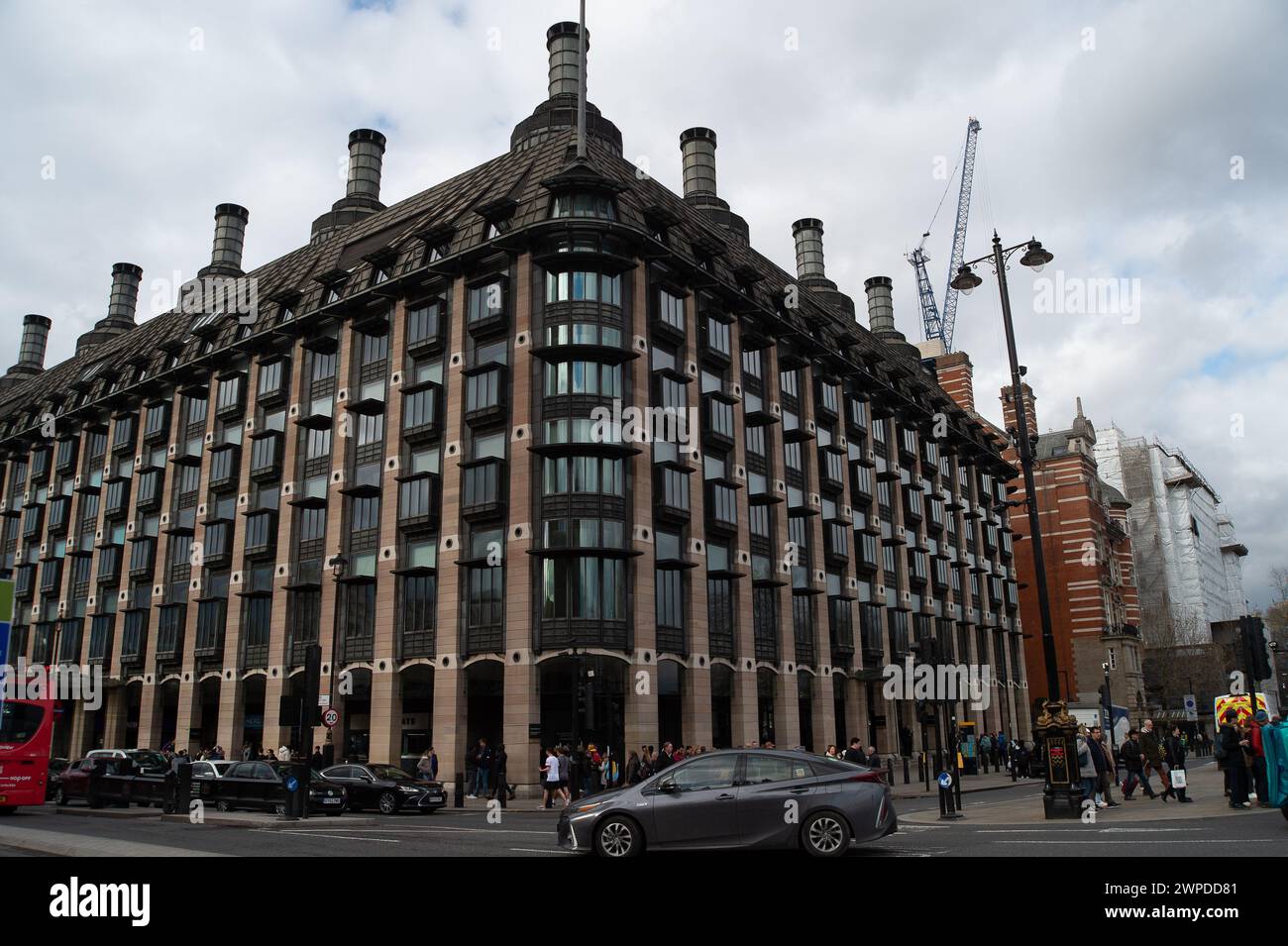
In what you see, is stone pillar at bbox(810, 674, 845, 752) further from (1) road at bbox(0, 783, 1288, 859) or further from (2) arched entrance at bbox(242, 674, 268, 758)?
(2) arched entrance at bbox(242, 674, 268, 758)

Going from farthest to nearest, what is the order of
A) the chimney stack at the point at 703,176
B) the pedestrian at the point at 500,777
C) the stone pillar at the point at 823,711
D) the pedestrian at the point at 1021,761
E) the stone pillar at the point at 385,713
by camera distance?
the chimney stack at the point at 703,176
the stone pillar at the point at 823,711
the pedestrian at the point at 1021,761
the stone pillar at the point at 385,713
the pedestrian at the point at 500,777

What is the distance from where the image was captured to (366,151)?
63062 mm

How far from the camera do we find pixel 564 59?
5250 cm

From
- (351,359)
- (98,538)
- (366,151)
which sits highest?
(366,151)

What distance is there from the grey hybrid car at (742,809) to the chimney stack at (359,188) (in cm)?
5509

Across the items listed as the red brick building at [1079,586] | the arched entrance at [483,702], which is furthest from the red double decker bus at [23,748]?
the red brick building at [1079,586]

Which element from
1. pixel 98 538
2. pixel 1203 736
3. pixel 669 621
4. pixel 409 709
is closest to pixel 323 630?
pixel 409 709

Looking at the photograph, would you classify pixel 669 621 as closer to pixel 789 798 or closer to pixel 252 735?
pixel 252 735

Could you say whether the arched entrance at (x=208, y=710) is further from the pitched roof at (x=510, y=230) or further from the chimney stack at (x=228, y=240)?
the chimney stack at (x=228, y=240)

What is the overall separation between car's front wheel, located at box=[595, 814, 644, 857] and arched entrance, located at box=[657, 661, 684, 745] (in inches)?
971

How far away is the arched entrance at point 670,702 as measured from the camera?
37281 mm

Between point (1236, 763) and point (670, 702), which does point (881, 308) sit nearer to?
point (670, 702)

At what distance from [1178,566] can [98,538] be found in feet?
315

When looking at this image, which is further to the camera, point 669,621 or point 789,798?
point 669,621
